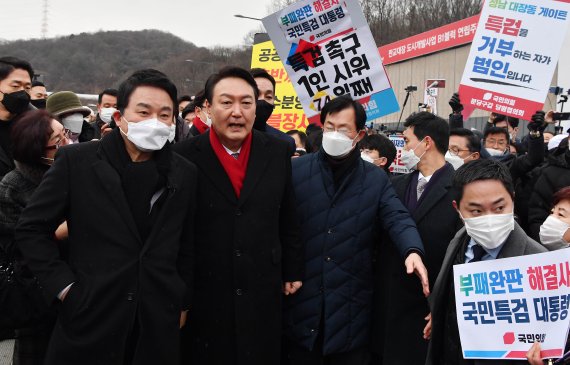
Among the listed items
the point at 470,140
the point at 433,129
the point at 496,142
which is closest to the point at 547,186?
the point at 470,140

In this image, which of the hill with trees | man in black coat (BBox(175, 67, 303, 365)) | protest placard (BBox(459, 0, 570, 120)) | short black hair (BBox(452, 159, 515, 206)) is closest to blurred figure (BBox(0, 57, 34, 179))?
man in black coat (BBox(175, 67, 303, 365))

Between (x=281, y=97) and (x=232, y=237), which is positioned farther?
(x=281, y=97)

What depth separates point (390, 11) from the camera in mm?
55656

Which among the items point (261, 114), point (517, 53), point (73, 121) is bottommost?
point (73, 121)

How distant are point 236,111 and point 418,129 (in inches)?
Answer: 51.9

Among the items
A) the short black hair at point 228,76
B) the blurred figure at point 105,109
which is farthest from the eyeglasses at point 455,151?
the blurred figure at point 105,109

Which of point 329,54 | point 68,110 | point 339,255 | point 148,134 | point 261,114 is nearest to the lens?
point 148,134

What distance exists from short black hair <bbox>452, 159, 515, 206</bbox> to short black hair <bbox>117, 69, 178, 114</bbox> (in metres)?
1.62

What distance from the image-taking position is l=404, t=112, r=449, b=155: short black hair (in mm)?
3777

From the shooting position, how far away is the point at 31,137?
3.31 metres

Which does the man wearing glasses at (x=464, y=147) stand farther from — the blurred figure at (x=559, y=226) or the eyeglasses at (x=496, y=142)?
the eyeglasses at (x=496, y=142)

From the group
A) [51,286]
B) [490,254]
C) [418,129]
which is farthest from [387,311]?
[51,286]

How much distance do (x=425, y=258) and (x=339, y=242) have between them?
1.80 ft

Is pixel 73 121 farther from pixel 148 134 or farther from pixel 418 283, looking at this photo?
pixel 418 283
